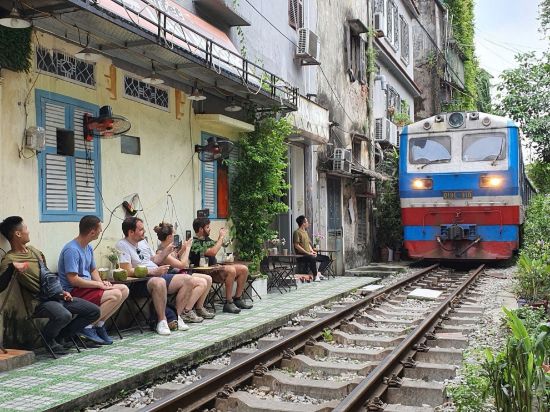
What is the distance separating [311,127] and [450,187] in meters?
Answer: 3.87

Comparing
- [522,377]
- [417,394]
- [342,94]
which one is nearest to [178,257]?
[417,394]

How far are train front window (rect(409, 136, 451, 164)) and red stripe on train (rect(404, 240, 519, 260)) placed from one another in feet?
6.52

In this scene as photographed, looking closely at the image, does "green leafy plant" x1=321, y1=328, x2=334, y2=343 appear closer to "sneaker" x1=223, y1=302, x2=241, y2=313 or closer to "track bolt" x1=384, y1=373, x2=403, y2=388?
"sneaker" x1=223, y1=302, x2=241, y2=313

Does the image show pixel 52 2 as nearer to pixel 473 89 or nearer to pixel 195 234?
pixel 195 234

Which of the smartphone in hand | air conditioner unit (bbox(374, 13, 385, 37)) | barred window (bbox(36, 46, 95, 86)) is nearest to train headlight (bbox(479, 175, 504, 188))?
air conditioner unit (bbox(374, 13, 385, 37))

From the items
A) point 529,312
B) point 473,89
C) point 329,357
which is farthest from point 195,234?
point 473,89

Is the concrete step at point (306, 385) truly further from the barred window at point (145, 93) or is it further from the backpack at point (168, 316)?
the barred window at point (145, 93)

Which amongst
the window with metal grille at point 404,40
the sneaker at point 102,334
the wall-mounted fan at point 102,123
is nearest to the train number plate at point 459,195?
the wall-mounted fan at point 102,123

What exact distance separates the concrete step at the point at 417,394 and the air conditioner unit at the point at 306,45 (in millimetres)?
9809

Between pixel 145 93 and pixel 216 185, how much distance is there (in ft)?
7.83

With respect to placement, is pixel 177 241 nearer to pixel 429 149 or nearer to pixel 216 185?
pixel 216 185

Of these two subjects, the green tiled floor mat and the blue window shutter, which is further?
the blue window shutter

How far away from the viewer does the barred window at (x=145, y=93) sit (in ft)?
26.4

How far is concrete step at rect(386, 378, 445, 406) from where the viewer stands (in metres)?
5.02
